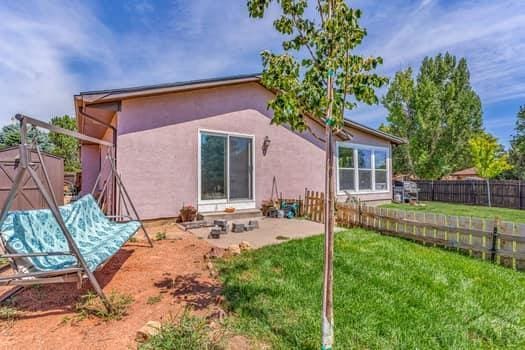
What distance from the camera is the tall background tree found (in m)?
21.9

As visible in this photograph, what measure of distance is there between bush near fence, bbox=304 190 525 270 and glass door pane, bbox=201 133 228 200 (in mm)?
3687

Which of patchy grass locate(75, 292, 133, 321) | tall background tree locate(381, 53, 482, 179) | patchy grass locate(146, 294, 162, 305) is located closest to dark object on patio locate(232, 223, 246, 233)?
patchy grass locate(146, 294, 162, 305)

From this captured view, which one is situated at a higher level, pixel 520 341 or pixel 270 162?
pixel 270 162

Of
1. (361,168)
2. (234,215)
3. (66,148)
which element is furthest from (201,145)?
(66,148)

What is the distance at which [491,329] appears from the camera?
2602 mm

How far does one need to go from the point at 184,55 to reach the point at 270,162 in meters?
5.93

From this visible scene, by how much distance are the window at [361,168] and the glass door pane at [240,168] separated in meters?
4.52

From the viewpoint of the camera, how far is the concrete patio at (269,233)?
5555 mm

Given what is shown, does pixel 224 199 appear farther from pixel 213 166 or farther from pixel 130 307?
pixel 130 307

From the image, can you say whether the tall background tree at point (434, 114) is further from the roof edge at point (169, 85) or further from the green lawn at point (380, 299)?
the green lawn at point (380, 299)

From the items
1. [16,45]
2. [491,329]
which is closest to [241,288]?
[491,329]

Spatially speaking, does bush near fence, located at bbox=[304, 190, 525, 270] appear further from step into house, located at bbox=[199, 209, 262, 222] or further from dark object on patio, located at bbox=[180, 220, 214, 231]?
dark object on patio, located at bbox=[180, 220, 214, 231]

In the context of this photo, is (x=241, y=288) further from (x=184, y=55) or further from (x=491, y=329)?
(x=184, y=55)

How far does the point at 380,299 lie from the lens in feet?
10.0
